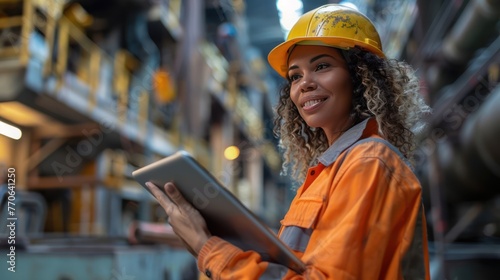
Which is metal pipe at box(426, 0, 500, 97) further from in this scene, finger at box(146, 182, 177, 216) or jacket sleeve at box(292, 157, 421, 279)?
finger at box(146, 182, 177, 216)

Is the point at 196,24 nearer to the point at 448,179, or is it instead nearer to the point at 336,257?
the point at 448,179

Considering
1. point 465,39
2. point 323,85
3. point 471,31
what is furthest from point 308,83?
point 465,39

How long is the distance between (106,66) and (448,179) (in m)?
6.19

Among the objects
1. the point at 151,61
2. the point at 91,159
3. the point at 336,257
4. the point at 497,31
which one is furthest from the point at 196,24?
the point at 336,257

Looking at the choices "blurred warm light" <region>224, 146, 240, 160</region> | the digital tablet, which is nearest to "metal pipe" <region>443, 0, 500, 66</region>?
the digital tablet

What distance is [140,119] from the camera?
28.8 ft

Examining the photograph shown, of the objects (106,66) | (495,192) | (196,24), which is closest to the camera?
(495,192)

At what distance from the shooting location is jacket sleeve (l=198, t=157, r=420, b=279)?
99cm

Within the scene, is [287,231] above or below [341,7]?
below

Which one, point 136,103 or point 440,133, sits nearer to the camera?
point 440,133

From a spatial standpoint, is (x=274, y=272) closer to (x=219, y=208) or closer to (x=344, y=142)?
(x=219, y=208)

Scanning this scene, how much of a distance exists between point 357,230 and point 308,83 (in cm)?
50

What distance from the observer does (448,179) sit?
5.31 metres

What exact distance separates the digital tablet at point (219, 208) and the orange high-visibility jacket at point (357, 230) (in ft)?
0.12
